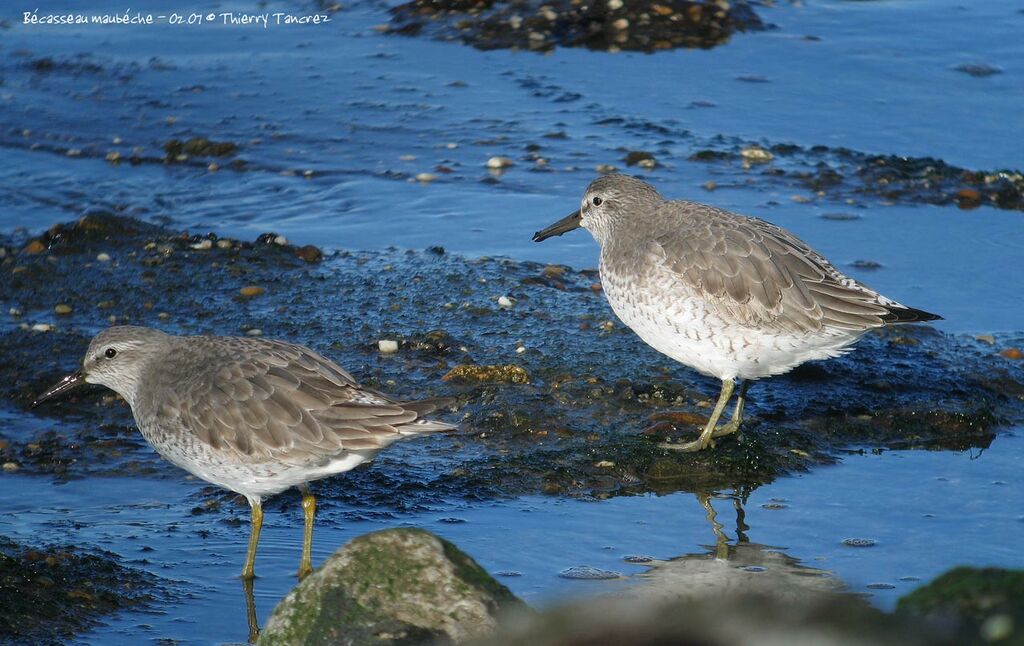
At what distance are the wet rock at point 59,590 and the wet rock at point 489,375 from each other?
2.70 m

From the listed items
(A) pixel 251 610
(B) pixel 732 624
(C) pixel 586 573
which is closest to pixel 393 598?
(A) pixel 251 610

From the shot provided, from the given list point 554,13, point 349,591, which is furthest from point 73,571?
point 554,13

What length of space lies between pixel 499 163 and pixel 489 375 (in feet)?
13.6

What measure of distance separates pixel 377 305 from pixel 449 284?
584 millimetres

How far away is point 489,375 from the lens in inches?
349

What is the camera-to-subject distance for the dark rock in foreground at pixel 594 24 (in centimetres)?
1562

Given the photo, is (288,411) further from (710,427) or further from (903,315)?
(903,315)

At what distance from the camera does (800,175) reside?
480 inches

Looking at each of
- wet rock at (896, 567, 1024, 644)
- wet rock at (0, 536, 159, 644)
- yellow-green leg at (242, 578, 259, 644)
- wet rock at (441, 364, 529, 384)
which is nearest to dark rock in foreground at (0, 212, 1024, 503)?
wet rock at (441, 364, 529, 384)

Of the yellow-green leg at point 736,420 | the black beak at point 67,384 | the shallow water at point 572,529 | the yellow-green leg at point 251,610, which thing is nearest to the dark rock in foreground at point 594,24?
the yellow-green leg at point 736,420

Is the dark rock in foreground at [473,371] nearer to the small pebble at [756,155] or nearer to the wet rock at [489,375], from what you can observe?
the wet rock at [489,375]

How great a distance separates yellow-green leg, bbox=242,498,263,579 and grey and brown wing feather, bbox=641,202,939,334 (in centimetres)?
291

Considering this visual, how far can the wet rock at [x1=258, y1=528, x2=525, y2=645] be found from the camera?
538cm

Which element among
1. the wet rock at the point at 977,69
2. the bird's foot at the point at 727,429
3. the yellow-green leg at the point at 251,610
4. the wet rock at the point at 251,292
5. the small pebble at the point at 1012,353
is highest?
the wet rock at the point at 977,69
